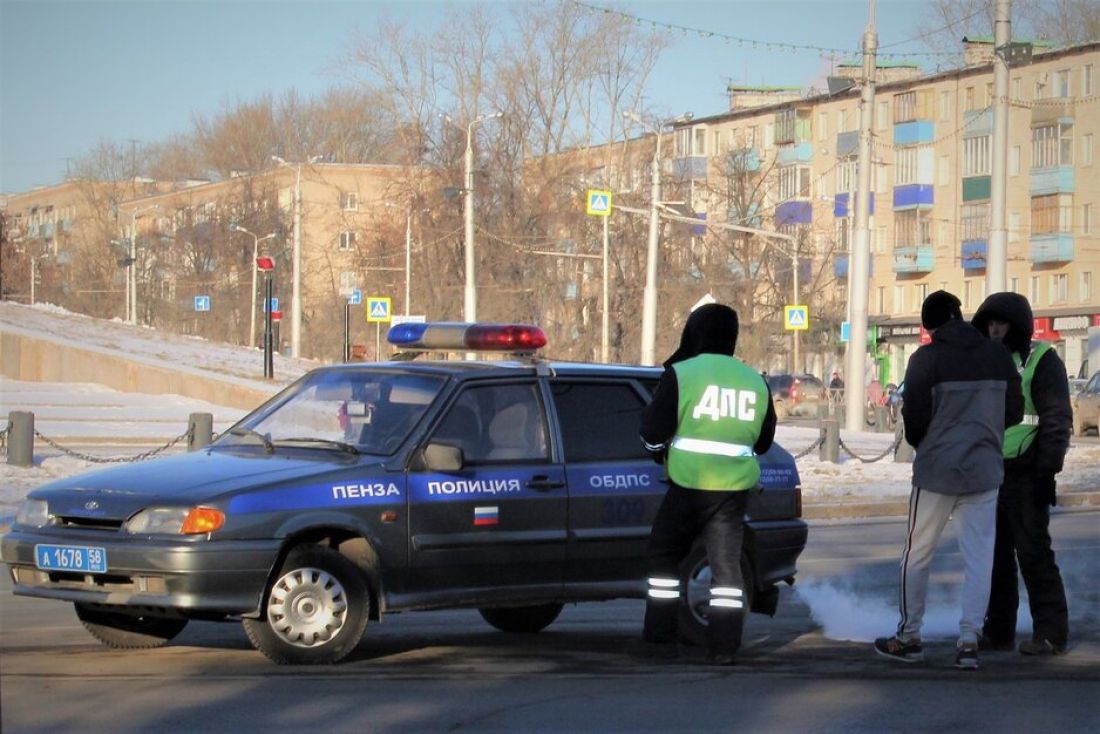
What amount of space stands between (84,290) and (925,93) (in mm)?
51398

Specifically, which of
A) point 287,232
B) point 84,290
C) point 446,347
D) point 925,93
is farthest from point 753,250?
point 446,347

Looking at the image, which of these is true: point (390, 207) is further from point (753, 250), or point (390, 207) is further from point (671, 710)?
point (671, 710)

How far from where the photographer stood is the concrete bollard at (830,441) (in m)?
27.4

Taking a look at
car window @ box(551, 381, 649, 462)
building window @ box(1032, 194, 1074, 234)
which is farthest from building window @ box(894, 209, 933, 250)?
car window @ box(551, 381, 649, 462)

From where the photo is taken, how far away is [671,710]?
7320mm

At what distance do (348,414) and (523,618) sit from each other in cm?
176

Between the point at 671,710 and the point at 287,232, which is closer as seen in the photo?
the point at 671,710

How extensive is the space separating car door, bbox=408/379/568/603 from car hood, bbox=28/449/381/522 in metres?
0.42

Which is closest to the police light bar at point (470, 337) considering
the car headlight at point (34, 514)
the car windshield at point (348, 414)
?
the car windshield at point (348, 414)

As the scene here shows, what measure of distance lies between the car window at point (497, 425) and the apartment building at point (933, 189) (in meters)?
56.9

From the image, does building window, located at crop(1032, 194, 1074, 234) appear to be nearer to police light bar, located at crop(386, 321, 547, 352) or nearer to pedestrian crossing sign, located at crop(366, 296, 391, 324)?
pedestrian crossing sign, located at crop(366, 296, 391, 324)

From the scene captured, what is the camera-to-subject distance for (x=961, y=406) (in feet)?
27.9

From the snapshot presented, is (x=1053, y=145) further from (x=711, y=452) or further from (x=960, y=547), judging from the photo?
(x=711, y=452)

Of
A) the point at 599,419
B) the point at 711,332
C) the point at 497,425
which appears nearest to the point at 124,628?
the point at 497,425
